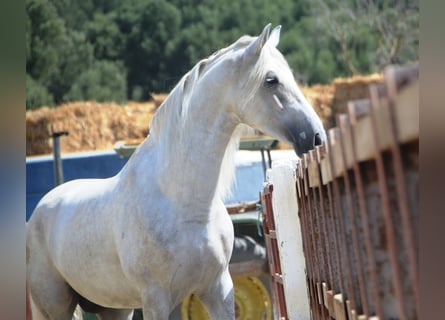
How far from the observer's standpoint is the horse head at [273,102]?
3.74 metres

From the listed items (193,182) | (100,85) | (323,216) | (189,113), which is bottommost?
(323,216)

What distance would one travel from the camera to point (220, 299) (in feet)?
13.1

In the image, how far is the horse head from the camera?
3736 mm

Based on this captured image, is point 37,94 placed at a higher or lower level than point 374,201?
higher

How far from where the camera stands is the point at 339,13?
2270 centimetres

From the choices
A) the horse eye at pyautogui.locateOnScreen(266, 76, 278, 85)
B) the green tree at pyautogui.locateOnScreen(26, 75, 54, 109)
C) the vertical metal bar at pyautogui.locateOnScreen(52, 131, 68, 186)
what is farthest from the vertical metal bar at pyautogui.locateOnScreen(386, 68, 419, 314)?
the green tree at pyautogui.locateOnScreen(26, 75, 54, 109)

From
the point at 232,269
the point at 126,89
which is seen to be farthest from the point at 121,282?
the point at 126,89

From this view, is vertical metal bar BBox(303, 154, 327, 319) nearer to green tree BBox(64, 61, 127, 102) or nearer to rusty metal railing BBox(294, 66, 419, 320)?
rusty metal railing BBox(294, 66, 419, 320)

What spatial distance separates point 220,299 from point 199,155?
0.66 m

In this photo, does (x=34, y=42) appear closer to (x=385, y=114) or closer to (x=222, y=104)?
(x=222, y=104)

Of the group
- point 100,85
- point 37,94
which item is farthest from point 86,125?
point 100,85

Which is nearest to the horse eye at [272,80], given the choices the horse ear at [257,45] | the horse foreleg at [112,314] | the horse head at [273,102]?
the horse head at [273,102]

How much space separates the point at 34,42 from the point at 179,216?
15147 millimetres

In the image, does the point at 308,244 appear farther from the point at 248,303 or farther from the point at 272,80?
the point at 248,303
